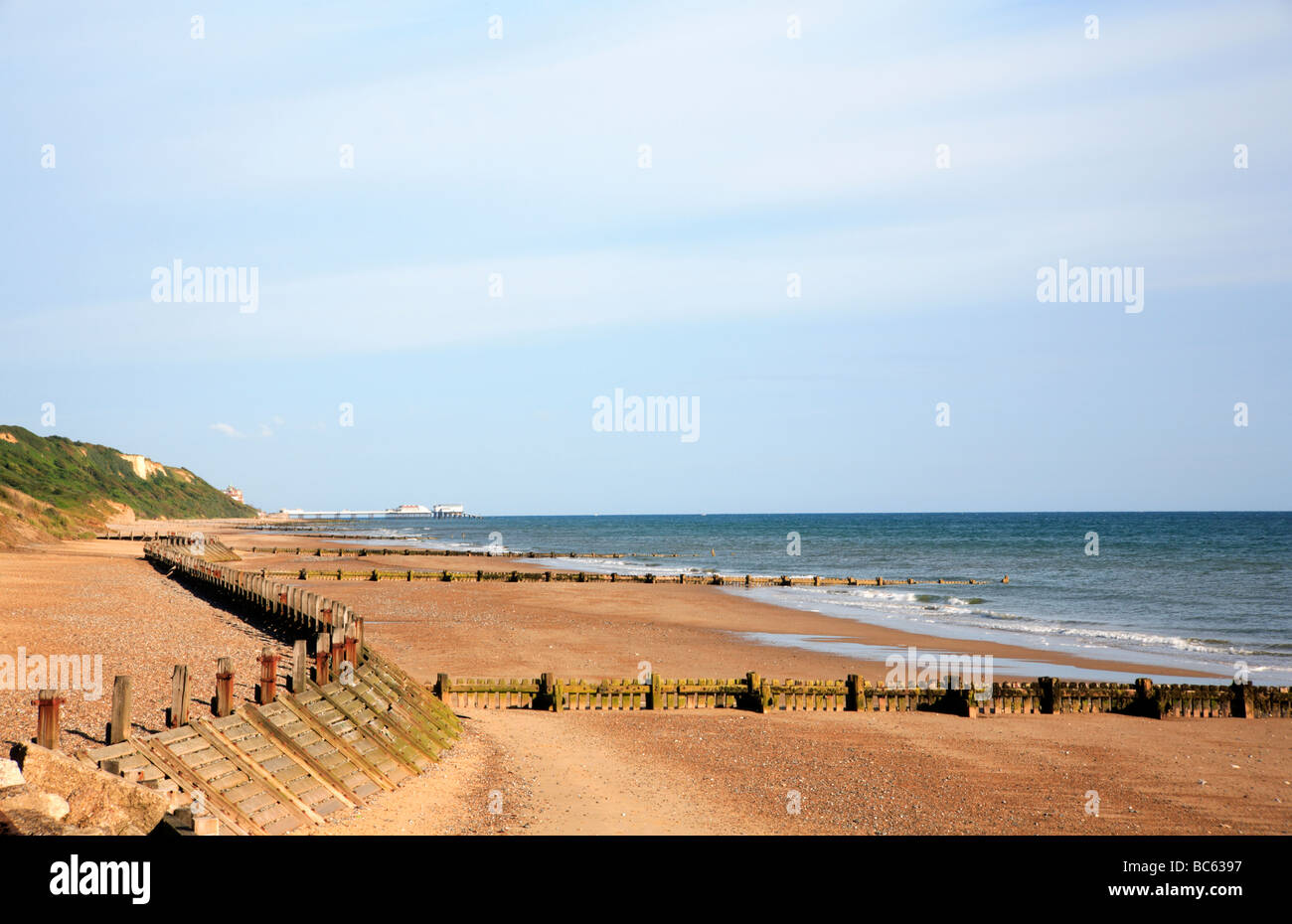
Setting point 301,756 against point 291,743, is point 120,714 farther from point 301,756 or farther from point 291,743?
point 301,756

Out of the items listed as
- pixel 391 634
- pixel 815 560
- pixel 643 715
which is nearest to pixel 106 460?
pixel 815 560

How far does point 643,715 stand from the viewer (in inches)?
754

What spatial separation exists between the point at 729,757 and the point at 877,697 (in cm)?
587

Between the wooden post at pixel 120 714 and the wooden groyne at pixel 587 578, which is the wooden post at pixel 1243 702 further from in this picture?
the wooden groyne at pixel 587 578

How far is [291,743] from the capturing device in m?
11.3

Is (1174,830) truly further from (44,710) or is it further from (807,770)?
(44,710)

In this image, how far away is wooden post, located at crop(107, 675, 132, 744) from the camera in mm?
9469

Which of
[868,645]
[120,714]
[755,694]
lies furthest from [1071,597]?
[120,714]

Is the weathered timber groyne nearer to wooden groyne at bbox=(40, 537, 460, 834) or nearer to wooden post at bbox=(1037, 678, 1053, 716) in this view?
wooden groyne at bbox=(40, 537, 460, 834)

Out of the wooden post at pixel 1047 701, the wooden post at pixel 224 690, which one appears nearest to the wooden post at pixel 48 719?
the wooden post at pixel 224 690

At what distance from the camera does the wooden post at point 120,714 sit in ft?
31.1

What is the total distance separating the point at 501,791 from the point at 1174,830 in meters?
9.07

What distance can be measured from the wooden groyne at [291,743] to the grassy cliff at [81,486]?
63495mm

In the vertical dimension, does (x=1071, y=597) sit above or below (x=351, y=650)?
below
